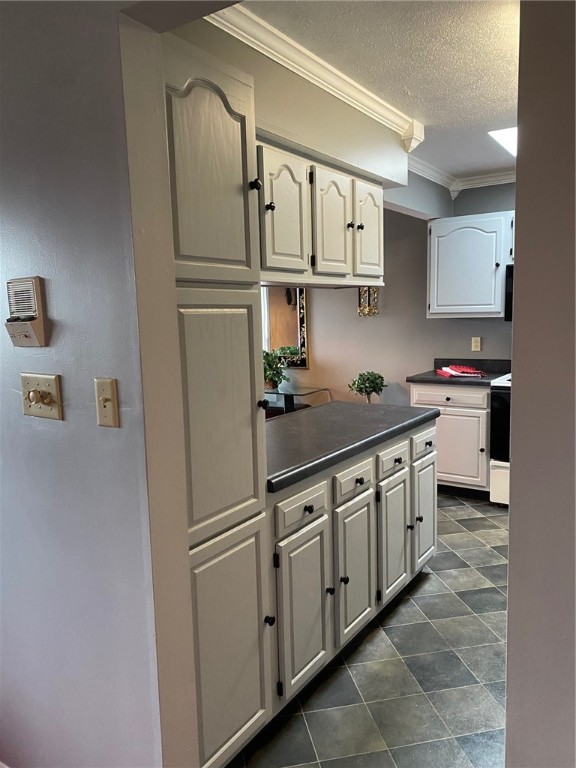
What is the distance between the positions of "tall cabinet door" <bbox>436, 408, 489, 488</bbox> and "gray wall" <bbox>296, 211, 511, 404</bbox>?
0.68 meters

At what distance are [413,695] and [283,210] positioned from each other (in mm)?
1838

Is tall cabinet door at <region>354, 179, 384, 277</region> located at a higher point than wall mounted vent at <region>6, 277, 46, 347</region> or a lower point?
higher

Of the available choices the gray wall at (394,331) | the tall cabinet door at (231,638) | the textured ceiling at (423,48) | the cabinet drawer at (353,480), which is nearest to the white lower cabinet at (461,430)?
the gray wall at (394,331)

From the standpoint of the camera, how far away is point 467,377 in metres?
4.10

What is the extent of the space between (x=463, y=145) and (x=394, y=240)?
4.66ft

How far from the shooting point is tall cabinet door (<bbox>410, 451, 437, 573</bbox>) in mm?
2737

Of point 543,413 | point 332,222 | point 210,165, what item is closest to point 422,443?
point 332,222

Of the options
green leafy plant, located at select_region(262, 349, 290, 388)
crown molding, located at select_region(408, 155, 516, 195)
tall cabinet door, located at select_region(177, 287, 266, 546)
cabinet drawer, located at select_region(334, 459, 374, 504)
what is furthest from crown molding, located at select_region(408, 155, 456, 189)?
tall cabinet door, located at select_region(177, 287, 266, 546)

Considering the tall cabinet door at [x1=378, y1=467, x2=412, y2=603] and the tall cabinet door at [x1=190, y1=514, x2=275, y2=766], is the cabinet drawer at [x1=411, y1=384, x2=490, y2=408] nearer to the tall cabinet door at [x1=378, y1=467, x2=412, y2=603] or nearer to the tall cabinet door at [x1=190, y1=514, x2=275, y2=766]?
the tall cabinet door at [x1=378, y1=467, x2=412, y2=603]

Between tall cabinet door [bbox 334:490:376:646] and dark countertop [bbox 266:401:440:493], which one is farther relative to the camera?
tall cabinet door [bbox 334:490:376:646]

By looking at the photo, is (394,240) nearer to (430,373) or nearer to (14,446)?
(430,373)

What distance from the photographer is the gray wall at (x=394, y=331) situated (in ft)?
15.0

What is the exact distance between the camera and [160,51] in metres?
1.20

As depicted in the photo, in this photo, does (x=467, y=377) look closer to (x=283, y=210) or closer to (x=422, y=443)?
(x=422, y=443)
